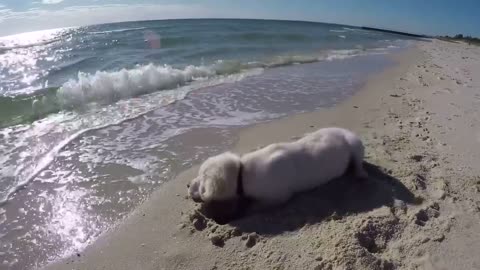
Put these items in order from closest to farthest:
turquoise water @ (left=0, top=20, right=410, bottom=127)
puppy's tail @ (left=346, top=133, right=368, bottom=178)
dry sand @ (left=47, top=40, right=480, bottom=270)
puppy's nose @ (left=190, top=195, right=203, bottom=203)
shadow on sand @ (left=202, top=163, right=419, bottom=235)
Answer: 1. dry sand @ (left=47, top=40, right=480, bottom=270)
2. shadow on sand @ (left=202, top=163, right=419, bottom=235)
3. puppy's nose @ (left=190, top=195, right=203, bottom=203)
4. puppy's tail @ (left=346, top=133, right=368, bottom=178)
5. turquoise water @ (left=0, top=20, right=410, bottom=127)

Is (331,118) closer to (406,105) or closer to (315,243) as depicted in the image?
(406,105)

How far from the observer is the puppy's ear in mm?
3600

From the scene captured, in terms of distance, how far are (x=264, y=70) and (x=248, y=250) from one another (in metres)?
9.86

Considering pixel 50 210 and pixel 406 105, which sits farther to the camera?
pixel 406 105

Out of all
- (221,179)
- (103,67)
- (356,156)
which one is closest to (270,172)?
(221,179)

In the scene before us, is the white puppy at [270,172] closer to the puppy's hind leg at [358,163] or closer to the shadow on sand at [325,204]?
the shadow on sand at [325,204]

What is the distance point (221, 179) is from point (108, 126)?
3.64 meters

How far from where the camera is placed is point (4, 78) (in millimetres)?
11602

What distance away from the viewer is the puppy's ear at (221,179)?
11.8 feet

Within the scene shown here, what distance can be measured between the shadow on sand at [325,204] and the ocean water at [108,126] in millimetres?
1337

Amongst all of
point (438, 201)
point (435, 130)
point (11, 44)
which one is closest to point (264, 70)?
point (435, 130)

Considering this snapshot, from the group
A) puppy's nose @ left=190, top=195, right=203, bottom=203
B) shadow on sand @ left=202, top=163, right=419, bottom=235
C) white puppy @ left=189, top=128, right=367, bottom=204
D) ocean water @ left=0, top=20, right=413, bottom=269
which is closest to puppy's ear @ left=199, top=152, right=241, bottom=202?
white puppy @ left=189, top=128, right=367, bottom=204

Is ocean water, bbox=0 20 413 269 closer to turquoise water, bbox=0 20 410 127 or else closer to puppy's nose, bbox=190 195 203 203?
turquoise water, bbox=0 20 410 127

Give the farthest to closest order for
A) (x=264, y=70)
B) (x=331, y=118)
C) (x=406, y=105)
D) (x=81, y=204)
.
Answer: (x=264, y=70), (x=406, y=105), (x=331, y=118), (x=81, y=204)
